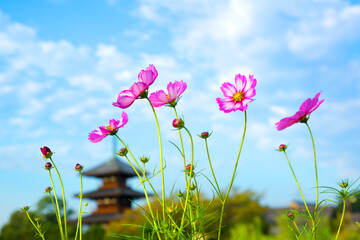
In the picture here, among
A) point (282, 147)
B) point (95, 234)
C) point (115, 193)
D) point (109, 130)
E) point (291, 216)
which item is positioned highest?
point (115, 193)

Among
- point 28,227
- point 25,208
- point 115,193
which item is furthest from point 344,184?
point 115,193

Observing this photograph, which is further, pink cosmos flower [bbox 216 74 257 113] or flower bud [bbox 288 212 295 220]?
flower bud [bbox 288 212 295 220]

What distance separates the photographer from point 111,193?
28328mm

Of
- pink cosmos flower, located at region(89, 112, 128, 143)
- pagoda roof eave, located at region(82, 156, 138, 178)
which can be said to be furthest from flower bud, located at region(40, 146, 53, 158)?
pagoda roof eave, located at region(82, 156, 138, 178)

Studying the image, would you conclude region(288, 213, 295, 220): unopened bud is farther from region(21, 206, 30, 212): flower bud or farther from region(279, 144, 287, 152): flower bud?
region(21, 206, 30, 212): flower bud

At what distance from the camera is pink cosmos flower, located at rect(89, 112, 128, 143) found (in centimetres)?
167

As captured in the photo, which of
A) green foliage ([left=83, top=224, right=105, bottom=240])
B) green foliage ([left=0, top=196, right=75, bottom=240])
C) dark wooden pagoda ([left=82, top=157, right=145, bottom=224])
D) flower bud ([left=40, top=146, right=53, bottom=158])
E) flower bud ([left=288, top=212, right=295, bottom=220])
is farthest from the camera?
dark wooden pagoda ([left=82, top=157, right=145, bottom=224])

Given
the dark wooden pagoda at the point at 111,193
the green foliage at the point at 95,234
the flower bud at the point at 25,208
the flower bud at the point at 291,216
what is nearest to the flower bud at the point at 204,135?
the flower bud at the point at 291,216

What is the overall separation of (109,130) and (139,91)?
260 millimetres

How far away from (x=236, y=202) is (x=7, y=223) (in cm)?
1501

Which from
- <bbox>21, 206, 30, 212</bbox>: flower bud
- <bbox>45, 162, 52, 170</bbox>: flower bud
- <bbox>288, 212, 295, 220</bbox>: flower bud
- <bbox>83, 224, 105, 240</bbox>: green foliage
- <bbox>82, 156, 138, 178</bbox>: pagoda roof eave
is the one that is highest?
<bbox>82, 156, 138, 178</bbox>: pagoda roof eave

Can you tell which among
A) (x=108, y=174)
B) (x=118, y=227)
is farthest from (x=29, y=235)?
(x=108, y=174)

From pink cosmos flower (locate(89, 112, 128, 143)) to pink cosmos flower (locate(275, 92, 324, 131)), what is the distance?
62 centimetres

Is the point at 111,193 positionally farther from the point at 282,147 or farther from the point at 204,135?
the point at 204,135
